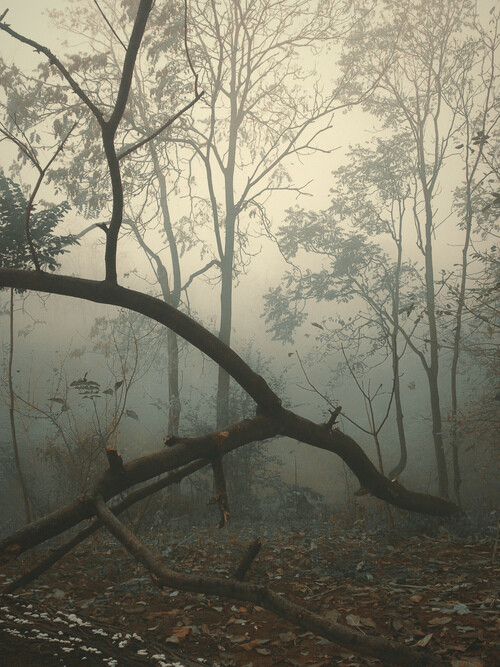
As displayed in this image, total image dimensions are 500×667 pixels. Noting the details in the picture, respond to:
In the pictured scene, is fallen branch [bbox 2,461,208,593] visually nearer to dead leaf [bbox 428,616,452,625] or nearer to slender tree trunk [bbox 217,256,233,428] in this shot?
dead leaf [bbox 428,616,452,625]

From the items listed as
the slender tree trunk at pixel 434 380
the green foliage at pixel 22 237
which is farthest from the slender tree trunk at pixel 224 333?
the green foliage at pixel 22 237

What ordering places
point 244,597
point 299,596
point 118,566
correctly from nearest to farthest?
point 244,597 → point 299,596 → point 118,566

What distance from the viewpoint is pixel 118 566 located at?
17.4ft

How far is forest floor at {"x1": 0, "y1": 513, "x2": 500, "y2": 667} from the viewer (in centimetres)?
288

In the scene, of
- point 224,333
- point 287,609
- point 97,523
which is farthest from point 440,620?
point 224,333

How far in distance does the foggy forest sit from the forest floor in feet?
0.09

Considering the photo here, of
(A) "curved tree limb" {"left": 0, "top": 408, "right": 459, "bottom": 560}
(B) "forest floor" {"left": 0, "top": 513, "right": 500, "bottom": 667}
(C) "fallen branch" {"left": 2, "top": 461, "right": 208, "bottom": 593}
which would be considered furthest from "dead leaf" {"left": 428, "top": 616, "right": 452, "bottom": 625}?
(C) "fallen branch" {"left": 2, "top": 461, "right": 208, "bottom": 593}

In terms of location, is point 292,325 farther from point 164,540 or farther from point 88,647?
point 88,647

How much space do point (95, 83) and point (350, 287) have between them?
321 inches

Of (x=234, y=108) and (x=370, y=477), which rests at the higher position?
(x=234, y=108)

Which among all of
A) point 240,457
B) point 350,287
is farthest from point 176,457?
point 350,287

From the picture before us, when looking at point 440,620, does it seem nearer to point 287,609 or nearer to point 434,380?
point 287,609

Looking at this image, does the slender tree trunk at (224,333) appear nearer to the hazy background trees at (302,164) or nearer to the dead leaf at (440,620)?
the hazy background trees at (302,164)

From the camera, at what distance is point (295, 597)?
399 centimetres
